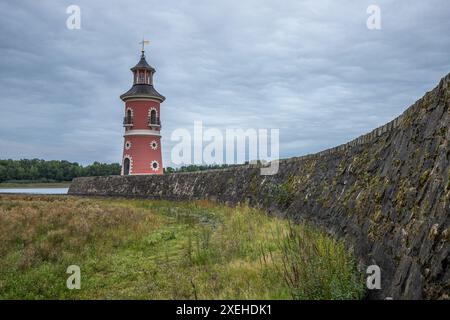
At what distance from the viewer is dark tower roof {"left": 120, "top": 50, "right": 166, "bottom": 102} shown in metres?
40.5

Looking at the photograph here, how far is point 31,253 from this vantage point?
8.27 metres

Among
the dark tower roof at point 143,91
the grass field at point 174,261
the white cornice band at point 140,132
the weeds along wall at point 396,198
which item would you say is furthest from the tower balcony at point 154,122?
the weeds along wall at point 396,198

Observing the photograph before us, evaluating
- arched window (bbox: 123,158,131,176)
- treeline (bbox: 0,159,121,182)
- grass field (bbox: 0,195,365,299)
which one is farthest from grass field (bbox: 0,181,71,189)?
grass field (bbox: 0,195,365,299)

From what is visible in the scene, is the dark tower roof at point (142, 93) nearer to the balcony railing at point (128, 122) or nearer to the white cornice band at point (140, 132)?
the balcony railing at point (128, 122)

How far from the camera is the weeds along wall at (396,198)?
335 centimetres

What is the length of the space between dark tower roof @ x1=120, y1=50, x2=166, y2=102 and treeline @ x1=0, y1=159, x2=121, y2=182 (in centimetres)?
4844

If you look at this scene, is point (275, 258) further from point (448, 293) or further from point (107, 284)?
point (448, 293)

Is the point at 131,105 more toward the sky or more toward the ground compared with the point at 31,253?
more toward the sky

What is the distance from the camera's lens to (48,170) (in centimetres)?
8562

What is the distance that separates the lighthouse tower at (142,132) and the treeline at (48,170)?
159 feet

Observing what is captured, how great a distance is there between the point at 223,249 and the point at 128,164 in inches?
1356

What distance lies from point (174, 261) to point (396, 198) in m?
4.61
